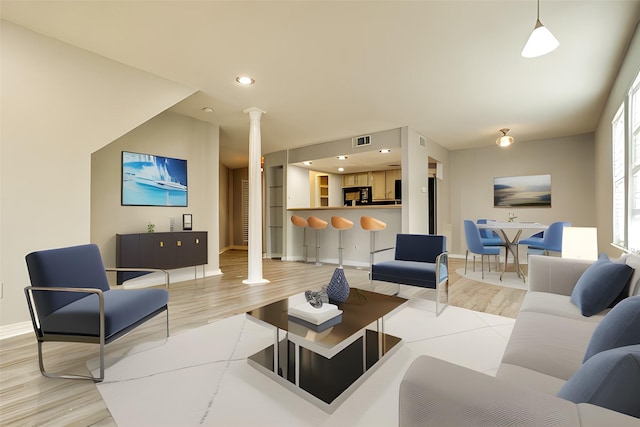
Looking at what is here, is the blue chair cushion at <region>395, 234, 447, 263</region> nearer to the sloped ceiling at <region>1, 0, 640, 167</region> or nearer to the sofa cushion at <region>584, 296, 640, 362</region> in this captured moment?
the sloped ceiling at <region>1, 0, 640, 167</region>

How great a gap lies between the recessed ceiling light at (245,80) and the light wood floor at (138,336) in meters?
2.73

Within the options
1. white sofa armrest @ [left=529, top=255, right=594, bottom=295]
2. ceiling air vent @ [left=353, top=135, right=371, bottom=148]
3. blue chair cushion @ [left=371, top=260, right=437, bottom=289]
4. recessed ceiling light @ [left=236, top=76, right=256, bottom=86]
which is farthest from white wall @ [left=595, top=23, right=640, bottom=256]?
recessed ceiling light @ [left=236, top=76, right=256, bottom=86]

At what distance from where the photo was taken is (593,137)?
5.91 m

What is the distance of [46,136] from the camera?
9.06 feet

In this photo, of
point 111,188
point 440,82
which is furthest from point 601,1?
point 111,188

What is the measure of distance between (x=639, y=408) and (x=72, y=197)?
4.01 meters

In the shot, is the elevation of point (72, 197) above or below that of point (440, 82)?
below

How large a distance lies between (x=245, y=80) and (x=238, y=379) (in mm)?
3235

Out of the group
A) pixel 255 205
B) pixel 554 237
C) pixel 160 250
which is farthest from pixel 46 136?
pixel 554 237

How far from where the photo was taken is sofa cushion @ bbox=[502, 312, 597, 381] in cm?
123

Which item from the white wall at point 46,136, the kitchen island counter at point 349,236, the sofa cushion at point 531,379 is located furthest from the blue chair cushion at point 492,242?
the white wall at point 46,136

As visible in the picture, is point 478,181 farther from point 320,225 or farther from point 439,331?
point 439,331

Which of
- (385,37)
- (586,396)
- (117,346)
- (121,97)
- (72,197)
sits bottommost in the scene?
(117,346)

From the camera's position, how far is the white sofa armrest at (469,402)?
66cm
